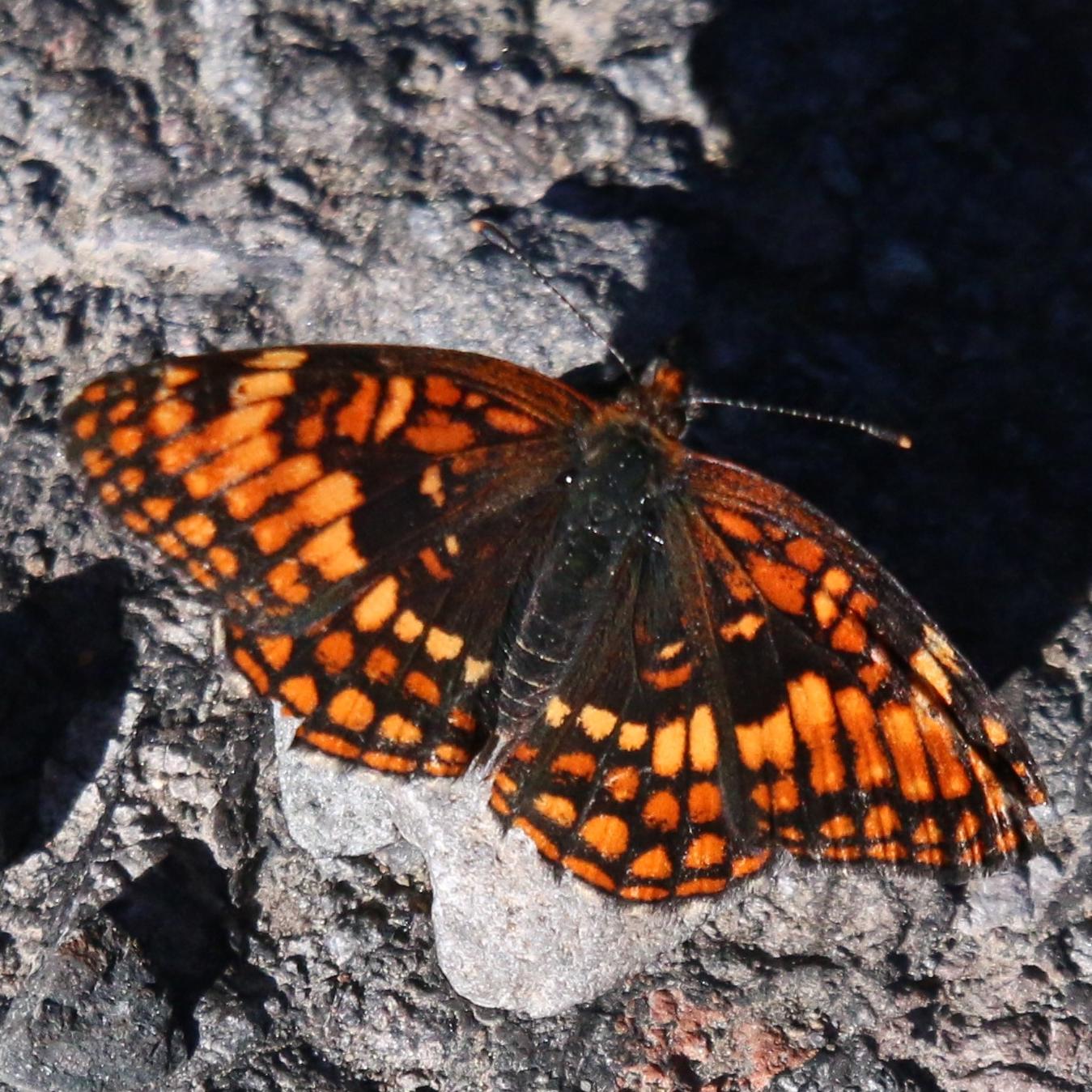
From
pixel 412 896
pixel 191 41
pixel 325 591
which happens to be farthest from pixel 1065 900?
pixel 191 41

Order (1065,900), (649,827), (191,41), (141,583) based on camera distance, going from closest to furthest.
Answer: (649,827) < (1065,900) < (141,583) < (191,41)

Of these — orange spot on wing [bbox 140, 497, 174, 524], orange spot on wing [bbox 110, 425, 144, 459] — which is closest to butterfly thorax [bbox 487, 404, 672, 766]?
orange spot on wing [bbox 140, 497, 174, 524]

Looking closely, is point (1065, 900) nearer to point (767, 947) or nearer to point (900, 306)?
point (767, 947)

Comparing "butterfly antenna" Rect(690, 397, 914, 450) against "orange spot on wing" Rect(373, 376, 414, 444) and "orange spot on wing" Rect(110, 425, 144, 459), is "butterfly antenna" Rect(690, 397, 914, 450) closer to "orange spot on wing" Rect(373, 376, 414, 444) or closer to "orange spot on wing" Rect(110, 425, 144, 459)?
"orange spot on wing" Rect(373, 376, 414, 444)

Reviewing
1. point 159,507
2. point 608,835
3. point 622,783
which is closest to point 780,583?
point 622,783

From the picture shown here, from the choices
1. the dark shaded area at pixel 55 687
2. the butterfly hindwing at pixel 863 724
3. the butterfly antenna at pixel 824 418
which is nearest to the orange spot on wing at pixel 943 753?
the butterfly hindwing at pixel 863 724

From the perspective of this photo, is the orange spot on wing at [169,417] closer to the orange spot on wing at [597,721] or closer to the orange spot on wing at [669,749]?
the orange spot on wing at [597,721]
